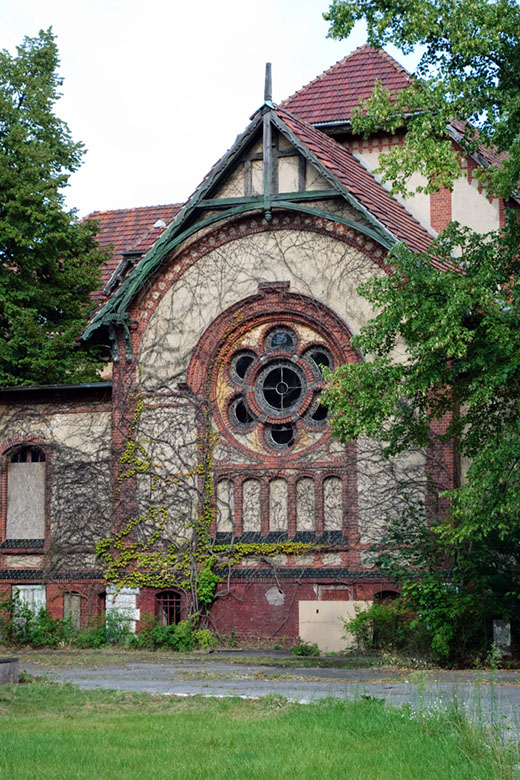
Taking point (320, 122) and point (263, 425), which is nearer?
point (263, 425)

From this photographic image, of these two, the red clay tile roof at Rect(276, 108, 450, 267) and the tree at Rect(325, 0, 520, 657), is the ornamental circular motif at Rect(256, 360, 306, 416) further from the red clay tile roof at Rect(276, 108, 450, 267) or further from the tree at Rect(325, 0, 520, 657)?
the tree at Rect(325, 0, 520, 657)

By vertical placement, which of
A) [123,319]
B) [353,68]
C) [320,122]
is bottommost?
[123,319]

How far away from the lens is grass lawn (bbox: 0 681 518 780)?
27.1 feet

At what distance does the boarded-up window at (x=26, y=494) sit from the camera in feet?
74.2

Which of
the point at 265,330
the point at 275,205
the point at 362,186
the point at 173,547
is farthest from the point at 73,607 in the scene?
the point at 362,186

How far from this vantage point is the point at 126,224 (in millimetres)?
29000

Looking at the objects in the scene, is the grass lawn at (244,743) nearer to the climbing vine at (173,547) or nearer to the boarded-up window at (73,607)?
the climbing vine at (173,547)

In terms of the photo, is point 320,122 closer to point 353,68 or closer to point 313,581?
point 353,68

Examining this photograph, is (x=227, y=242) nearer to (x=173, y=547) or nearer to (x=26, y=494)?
(x=173, y=547)

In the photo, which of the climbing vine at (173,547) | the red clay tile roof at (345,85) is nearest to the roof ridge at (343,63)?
the red clay tile roof at (345,85)

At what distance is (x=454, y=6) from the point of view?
14836 millimetres

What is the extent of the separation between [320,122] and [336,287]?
664cm

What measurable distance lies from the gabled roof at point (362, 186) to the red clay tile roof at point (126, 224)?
5896mm

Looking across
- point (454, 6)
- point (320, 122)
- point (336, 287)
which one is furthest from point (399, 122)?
point (320, 122)
